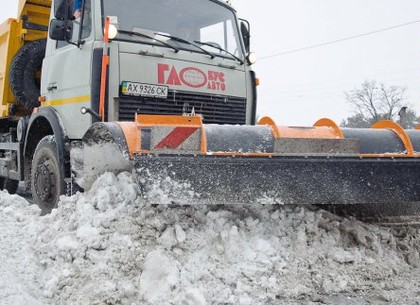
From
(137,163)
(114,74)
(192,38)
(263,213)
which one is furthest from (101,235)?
(192,38)

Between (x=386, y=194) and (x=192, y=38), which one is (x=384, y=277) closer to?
(x=386, y=194)

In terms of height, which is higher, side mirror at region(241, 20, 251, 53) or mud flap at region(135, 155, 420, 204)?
side mirror at region(241, 20, 251, 53)

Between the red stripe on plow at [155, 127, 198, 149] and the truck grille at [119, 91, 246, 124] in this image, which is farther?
the truck grille at [119, 91, 246, 124]

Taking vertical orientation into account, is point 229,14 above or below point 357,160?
above

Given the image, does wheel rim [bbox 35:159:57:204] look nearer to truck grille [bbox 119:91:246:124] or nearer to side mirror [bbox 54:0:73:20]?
truck grille [bbox 119:91:246:124]

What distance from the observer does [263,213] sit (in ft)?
10.9

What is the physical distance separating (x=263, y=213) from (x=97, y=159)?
1338 mm

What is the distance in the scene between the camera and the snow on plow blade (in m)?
3.04

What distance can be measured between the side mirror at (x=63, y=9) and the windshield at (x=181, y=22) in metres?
0.39

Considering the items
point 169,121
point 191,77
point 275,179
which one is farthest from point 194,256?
point 191,77

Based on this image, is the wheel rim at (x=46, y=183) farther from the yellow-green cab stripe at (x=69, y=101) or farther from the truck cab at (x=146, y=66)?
the yellow-green cab stripe at (x=69, y=101)

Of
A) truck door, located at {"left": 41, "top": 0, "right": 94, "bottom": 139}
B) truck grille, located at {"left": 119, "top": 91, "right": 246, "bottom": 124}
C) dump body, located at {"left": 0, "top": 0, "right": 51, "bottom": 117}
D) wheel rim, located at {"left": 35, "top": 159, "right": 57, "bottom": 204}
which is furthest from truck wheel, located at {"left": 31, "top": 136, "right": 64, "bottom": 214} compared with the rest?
dump body, located at {"left": 0, "top": 0, "right": 51, "bottom": 117}

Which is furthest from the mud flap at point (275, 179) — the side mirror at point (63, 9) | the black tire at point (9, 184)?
the black tire at point (9, 184)

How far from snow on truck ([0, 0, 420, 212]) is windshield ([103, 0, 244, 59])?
13 millimetres
